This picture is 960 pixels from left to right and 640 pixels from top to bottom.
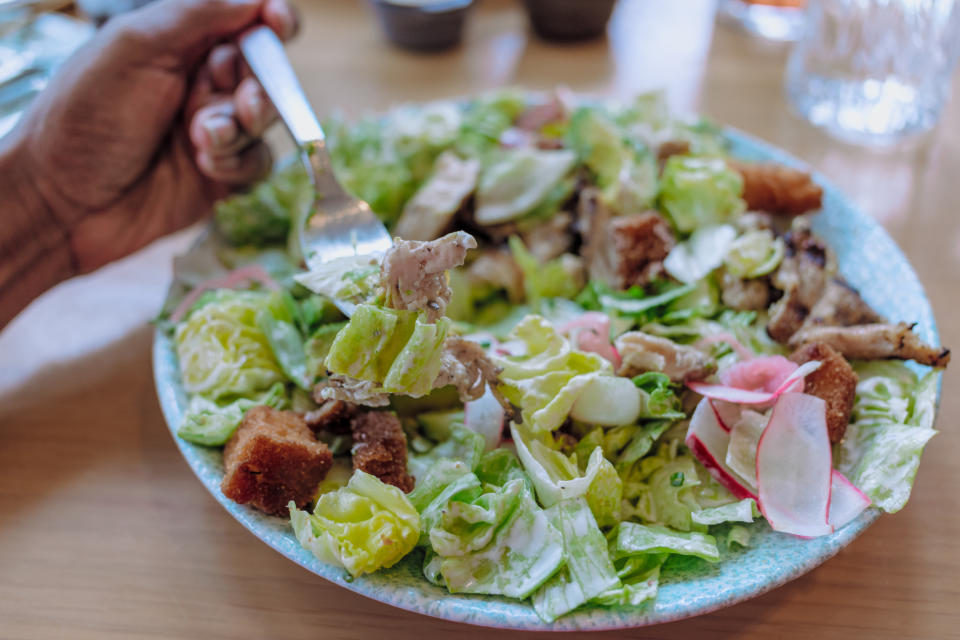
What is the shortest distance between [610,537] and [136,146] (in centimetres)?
194

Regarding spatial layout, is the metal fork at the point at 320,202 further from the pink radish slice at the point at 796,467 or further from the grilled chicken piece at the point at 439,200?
the pink radish slice at the point at 796,467

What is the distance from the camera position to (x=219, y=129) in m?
2.32

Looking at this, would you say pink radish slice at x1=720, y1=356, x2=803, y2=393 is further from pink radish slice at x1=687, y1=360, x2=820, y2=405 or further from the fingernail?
the fingernail

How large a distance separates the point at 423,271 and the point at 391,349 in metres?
0.17

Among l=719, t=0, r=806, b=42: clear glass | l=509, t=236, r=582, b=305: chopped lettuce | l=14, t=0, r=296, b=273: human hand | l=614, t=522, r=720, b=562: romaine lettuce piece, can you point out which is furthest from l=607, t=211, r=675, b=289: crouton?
l=719, t=0, r=806, b=42: clear glass

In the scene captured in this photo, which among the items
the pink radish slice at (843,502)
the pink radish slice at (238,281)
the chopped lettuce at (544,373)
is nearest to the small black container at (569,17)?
the pink radish slice at (238,281)

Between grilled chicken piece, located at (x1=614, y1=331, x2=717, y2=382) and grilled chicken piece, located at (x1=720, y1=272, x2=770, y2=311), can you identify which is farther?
grilled chicken piece, located at (x1=720, y1=272, x2=770, y2=311)

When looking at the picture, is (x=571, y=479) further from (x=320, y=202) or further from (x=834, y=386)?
(x=320, y=202)

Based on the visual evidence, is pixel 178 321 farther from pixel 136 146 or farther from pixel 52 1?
pixel 52 1

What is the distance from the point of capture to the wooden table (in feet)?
5.27

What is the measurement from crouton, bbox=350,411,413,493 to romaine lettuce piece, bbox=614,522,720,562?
0.47 m

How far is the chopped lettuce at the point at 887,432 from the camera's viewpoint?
153cm

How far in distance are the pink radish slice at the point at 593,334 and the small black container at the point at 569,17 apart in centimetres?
253

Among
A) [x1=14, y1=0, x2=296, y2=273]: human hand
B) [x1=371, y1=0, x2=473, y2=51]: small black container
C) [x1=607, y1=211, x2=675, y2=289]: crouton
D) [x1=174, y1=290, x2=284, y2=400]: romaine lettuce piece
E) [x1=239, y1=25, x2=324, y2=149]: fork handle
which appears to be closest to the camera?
[x1=174, y1=290, x2=284, y2=400]: romaine lettuce piece
